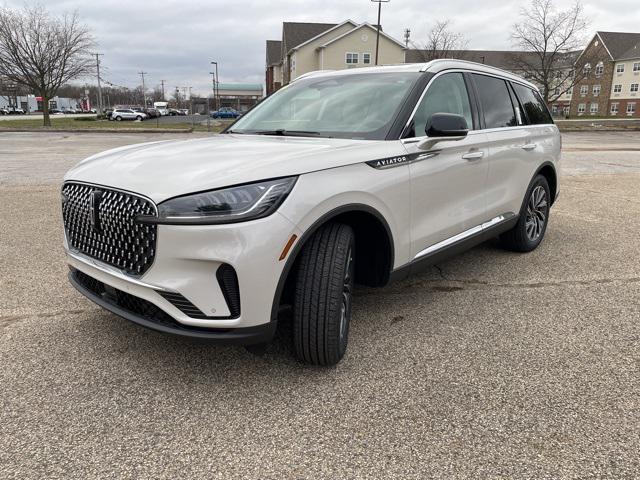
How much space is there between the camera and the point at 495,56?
7344 centimetres

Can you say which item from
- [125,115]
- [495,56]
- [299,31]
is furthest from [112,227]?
[495,56]

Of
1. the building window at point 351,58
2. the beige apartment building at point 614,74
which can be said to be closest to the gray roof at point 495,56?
the building window at point 351,58

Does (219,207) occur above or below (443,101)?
below

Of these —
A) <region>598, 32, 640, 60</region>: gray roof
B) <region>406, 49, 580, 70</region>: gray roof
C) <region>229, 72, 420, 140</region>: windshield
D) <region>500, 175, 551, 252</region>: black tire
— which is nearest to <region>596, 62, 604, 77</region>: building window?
<region>598, 32, 640, 60</region>: gray roof

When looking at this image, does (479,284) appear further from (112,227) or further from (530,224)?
(112,227)

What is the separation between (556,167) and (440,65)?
2388mm

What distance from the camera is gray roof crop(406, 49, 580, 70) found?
49.0 m

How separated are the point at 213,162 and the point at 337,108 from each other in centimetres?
134

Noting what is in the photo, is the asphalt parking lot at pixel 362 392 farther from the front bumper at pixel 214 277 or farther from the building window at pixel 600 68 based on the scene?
the building window at pixel 600 68

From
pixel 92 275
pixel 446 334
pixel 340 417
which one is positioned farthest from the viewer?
pixel 446 334

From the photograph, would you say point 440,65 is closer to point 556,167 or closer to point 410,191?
point 410,191

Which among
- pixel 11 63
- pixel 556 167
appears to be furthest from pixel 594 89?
pixel 556 167

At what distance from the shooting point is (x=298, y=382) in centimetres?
274

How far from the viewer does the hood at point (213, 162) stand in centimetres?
234
